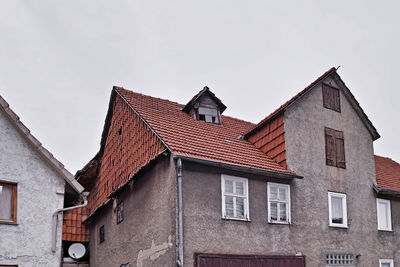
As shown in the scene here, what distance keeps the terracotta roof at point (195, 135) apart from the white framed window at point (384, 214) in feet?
20.1

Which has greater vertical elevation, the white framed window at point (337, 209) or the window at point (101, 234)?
the white framed window at point (337, 209)

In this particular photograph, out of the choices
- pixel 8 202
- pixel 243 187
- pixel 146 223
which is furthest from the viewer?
pixel 146 223

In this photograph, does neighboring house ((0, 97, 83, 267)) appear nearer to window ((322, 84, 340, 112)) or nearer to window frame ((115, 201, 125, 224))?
window frame ((115, 201, 125, 224))

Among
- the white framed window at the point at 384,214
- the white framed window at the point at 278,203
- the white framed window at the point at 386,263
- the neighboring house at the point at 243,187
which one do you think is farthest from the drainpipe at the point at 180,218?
the white framed window at the point at 384,214

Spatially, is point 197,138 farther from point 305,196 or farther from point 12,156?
point 12,156

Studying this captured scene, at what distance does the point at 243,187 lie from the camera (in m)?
19.7

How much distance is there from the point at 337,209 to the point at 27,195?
1304 centimetres

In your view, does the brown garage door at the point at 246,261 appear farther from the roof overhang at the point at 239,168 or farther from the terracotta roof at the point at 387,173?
the terracotta roof at the point at 387,173

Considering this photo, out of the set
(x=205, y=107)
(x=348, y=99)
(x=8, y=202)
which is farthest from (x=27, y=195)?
(x=348, y=99)

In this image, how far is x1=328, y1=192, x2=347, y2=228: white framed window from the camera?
72.2 feet

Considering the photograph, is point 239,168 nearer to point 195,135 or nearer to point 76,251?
point 195,135

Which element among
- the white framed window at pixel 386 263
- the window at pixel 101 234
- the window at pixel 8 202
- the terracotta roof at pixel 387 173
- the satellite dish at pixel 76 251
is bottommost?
the white framed window at pixel 386 263

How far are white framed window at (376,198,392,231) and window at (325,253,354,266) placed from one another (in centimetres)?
292

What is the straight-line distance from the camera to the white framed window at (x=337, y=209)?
22016 mm
